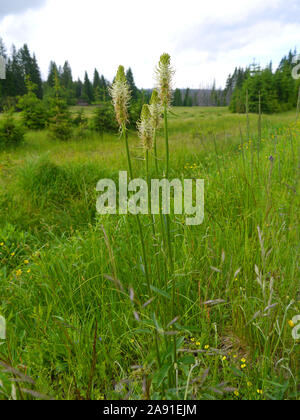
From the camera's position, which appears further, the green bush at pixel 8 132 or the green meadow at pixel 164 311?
the green bush at pixel 8 132

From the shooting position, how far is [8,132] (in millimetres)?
9375

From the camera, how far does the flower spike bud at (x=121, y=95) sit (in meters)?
0.84

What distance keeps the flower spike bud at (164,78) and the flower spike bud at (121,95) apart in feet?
0.37

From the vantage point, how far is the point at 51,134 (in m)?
10.7

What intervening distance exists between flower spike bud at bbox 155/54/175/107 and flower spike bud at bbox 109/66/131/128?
11 centimetres

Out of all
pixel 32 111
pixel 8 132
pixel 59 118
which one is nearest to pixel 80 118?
pixel 59 118

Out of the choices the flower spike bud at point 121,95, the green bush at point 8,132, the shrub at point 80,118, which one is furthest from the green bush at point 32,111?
the flower spike bud at point 121,95

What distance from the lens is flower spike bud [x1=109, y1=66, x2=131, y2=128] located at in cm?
84

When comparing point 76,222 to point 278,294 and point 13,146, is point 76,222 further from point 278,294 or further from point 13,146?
point 13,146

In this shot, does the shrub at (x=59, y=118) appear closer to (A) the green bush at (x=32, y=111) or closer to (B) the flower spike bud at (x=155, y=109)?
(A) the green bush at (x=32, y=111)

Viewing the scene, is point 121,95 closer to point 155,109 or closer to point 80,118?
point 155,109

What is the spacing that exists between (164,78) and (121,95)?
165 millimetres

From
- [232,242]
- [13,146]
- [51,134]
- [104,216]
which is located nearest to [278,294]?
[232,242]

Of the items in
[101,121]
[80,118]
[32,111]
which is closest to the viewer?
[101,121]
